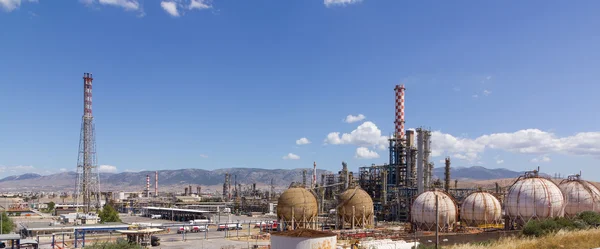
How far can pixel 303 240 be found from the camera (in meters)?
24.4

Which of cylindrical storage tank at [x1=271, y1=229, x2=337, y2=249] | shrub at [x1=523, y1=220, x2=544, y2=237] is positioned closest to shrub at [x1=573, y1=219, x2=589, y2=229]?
shrub at [x1=523, y1=220, x2=544, y2=237]

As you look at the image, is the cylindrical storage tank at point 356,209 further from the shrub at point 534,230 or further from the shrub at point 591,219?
the shrub at point 534,230

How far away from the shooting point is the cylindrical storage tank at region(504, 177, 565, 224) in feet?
143

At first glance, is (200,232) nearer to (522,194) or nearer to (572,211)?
(522,194)

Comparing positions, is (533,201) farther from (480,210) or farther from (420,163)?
(420,163)

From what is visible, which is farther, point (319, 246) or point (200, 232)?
point (200, 232)

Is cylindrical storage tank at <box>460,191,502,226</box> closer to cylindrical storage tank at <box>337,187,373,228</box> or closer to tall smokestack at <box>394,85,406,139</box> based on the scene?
cylindrical storage tank at <box>337,187,373,228</box>

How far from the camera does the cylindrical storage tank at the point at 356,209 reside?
53.3 m

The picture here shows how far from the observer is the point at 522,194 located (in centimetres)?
4484

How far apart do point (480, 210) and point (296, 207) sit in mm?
19812

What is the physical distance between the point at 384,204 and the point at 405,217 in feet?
11.0

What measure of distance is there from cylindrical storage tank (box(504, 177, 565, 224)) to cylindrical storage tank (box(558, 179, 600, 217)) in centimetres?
382

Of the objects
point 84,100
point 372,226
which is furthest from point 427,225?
point 84,100

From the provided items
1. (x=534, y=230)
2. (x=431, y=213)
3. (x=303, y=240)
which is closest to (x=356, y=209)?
(x=431, y=213)
